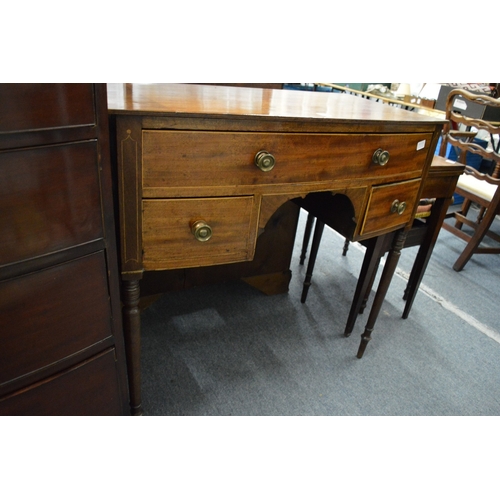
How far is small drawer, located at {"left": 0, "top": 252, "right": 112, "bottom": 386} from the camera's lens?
2.02ft

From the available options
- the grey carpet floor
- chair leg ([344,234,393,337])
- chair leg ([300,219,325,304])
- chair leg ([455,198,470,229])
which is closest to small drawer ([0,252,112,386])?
the grey carpet floor

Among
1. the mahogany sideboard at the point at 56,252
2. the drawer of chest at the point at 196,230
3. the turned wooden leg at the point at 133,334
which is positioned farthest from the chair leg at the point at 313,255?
the mahogany sideboard at the point at 56,252

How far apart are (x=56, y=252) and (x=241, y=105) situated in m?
0.47

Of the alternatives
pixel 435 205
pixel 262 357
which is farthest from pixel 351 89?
pixel 262 357

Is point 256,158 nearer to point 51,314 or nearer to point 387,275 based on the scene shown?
point 51,314

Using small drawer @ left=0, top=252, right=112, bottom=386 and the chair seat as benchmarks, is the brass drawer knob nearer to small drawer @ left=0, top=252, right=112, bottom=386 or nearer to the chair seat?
small drawer @ left=0, top=252, right=112, bottom=386

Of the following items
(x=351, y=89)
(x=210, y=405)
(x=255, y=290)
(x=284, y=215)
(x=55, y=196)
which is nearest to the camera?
(x=55, y=196)

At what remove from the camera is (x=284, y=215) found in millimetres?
1542

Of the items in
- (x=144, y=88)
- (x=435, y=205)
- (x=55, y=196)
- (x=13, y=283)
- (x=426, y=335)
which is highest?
(x=144, y=88)

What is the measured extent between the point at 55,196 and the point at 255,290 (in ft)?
4.02

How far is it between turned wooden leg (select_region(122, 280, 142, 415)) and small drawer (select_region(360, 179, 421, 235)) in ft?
2.04

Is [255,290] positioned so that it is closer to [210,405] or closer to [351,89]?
[210,405]

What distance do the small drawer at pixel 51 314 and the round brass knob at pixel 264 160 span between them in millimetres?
345
